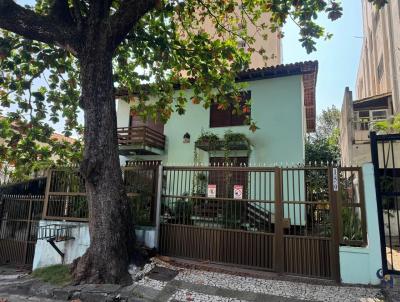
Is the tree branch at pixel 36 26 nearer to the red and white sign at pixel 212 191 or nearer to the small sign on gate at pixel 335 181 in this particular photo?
the red and white sign at pixel 212 191

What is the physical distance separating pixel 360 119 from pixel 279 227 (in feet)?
30.1

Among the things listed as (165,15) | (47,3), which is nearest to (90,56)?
(165,15)

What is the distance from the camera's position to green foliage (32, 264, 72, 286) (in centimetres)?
552

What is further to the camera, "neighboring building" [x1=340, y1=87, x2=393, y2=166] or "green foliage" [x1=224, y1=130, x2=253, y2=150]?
"neighboring building" [x1=340, y1=87, x2=393, y2=166]

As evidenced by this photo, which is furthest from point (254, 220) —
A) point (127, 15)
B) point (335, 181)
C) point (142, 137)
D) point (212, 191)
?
point (142, 137)

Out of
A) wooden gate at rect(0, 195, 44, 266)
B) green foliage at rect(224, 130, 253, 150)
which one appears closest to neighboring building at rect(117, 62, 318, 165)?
green foliage at rect(224, 130, 253, 150)

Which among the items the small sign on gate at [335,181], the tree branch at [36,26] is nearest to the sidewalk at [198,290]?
the small sign on gate at [335,181]

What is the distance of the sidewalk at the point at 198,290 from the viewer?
467cm

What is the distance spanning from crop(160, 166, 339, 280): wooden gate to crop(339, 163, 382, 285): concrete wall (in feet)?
0.56

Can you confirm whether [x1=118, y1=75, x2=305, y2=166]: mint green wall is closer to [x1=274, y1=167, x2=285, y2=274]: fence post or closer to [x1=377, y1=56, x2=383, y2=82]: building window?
[x1=274, y1=167, x2=285, y2=274]: fence post

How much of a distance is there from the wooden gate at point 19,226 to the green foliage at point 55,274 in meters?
2.59

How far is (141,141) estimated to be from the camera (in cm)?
1246

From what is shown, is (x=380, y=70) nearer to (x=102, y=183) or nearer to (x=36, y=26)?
(x=102, y=183)

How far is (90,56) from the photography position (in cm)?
564
